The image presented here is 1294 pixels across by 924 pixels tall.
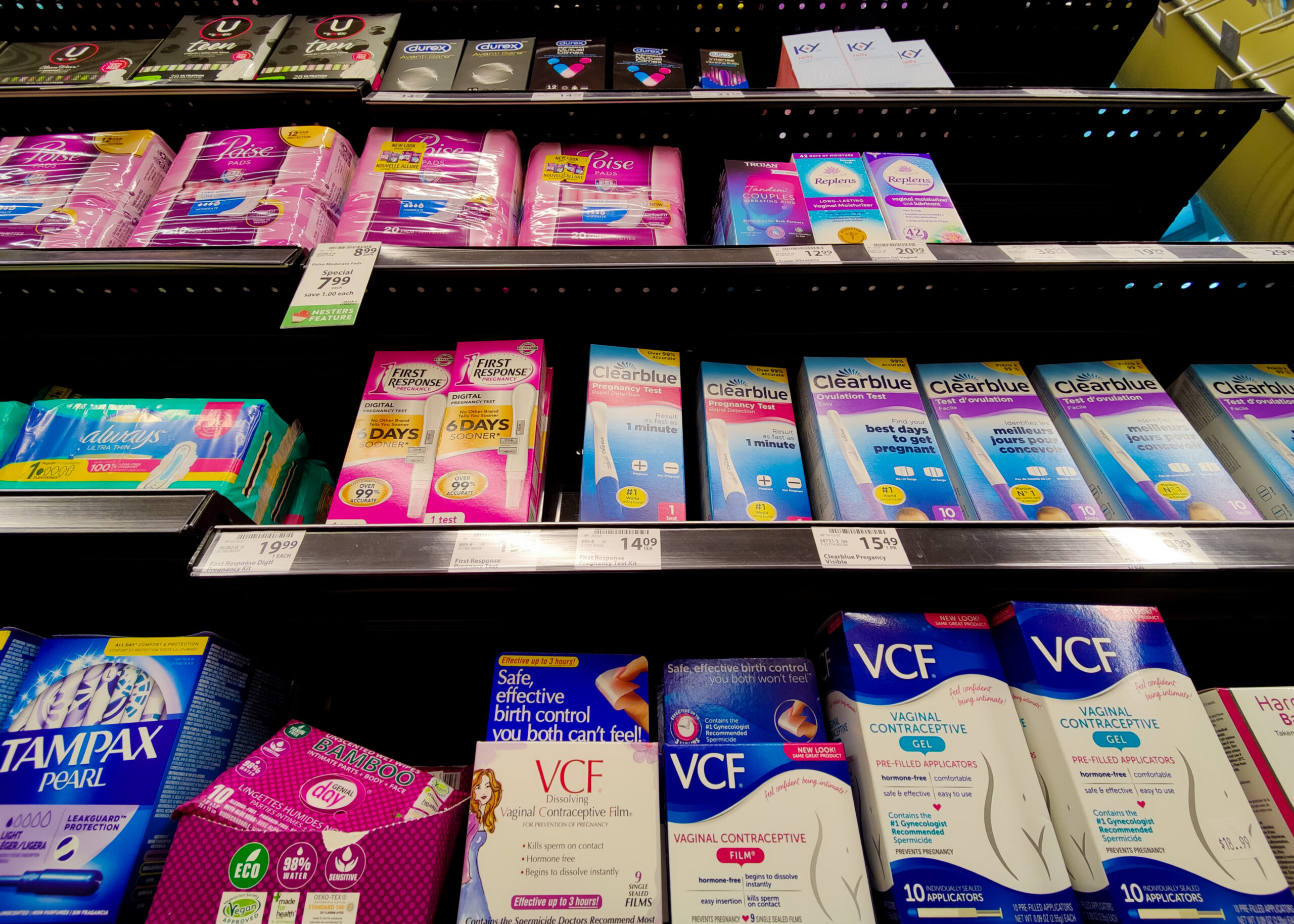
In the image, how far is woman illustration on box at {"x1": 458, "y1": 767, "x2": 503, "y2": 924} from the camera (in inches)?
28.6

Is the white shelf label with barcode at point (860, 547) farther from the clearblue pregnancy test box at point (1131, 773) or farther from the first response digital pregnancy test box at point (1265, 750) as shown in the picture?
the first response digital pregnancy test box at point (1265, 750)

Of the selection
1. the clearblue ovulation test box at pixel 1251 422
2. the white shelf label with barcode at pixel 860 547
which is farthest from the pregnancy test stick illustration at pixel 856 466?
the clearblue ovulation test box at pixel 1251 422

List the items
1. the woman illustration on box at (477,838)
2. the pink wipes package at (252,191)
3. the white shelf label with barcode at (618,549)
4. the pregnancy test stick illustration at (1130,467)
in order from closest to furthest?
the woman illustration on box at (477,838) < the white shelf label with barcode at (618,549) < the pregnancy test stick illustration at (1130,467) < the pink wipes package at (252,191)

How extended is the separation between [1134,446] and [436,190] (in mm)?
1371

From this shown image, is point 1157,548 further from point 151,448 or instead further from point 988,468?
point 151,448

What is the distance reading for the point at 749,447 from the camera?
1.11 metres

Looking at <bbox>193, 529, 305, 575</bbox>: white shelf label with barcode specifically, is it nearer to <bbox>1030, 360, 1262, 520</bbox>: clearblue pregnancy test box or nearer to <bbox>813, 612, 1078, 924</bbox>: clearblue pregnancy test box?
<bbox>813, 612, 1078, 924</bbox>: clearblue pregnancy test box

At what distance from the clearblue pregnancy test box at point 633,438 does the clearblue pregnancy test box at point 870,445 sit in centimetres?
24

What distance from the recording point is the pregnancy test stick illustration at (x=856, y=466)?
101cm

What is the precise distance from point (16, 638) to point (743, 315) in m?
1.32

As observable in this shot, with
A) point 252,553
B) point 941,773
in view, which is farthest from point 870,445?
point 252,553

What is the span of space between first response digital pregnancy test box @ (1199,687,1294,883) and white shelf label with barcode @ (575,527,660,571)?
0.78 meters

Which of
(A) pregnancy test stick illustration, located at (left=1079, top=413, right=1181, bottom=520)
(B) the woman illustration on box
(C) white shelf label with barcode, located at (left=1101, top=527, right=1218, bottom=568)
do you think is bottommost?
(B) the woman illustration on box

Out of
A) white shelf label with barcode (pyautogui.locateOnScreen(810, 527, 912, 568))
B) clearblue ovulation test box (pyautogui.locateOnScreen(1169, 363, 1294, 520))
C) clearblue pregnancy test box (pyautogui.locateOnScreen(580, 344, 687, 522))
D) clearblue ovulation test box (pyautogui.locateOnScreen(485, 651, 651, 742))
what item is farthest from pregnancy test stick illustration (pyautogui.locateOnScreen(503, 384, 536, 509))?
clearblue ovulation test box (pyautogui.locateOnScreen(1169, 363, 1294, 520))
